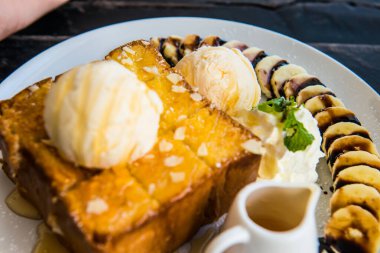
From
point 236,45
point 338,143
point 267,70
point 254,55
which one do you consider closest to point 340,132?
point 338,143

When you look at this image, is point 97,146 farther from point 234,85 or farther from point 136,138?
point 234,85

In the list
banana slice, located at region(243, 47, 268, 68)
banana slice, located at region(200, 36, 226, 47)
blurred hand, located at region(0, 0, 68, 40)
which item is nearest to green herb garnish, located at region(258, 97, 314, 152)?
banana slice, located at region(243, 47, 268, 68)

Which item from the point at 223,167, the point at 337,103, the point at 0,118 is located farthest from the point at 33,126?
the point at 337,103

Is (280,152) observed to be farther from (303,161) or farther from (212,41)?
(212,41)

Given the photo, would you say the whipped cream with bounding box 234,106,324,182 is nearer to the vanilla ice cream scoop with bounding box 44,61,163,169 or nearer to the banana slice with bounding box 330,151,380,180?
the banana slice with bounding box 330,151,380,180

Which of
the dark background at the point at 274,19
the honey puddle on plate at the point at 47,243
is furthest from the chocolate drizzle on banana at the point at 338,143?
the honey puddle on plate at the point at 47,243

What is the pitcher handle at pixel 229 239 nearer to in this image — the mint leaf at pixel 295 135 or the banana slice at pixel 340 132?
the mint leaf at pixel 295 135
